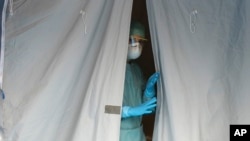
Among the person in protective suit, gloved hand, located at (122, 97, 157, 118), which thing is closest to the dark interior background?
the person in protective suit

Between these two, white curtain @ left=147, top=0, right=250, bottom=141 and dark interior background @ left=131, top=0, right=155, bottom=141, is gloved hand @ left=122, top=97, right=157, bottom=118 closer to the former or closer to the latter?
white curtain @ left=147, top=0, right=250, bottom=141

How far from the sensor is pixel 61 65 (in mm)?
1485

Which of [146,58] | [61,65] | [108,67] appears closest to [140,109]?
[108,67]

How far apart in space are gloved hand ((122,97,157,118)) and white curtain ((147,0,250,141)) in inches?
4.1

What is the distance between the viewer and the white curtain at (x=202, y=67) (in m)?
1.39

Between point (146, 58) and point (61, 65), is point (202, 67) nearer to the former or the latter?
point (61, 65)

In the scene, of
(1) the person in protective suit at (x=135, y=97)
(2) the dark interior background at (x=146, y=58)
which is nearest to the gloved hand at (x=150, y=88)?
(1) the person in protective suit at (x=135, y=97)

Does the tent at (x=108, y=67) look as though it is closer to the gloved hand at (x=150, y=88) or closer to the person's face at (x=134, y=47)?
the gloved hand at (x=150, y=88)

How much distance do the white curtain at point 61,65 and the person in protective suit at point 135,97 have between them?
0.65ft

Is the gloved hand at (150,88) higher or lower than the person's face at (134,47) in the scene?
lower

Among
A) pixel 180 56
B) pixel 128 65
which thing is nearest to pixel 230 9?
pixel 180 56

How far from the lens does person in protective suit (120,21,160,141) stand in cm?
158

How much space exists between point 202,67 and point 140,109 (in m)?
0.40

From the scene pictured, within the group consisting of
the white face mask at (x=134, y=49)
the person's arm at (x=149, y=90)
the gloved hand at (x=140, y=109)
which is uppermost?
the white face mask at (x=134, y=49)
